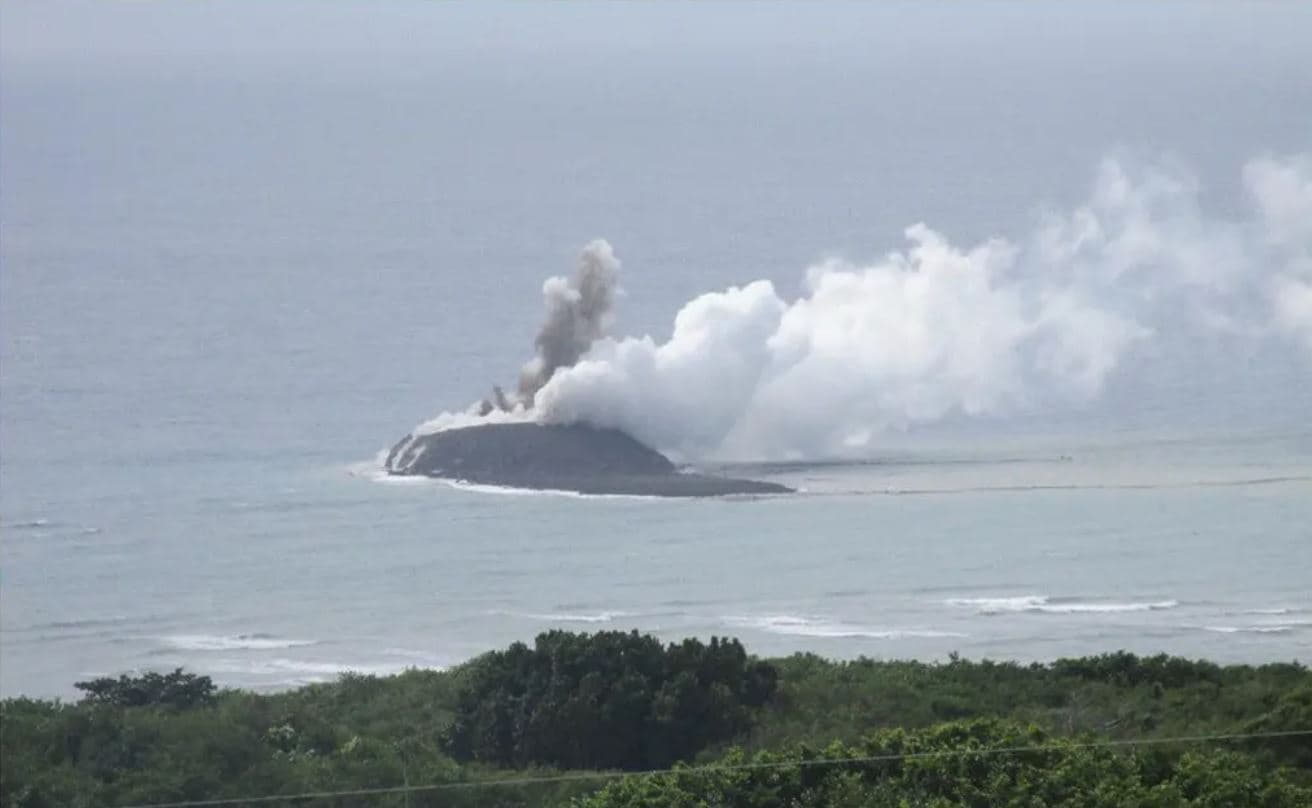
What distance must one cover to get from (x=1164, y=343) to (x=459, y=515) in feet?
45.7

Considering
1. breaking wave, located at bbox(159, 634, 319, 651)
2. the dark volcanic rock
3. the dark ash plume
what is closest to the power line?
breaking wave, located at bbox(159, 634, 319, 651)

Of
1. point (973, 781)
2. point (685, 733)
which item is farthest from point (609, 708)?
point (973, 781)

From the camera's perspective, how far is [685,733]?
51.2 ft

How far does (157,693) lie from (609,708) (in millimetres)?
3240

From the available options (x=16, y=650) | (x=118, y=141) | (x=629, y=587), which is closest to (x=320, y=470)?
(x=629, y=587)

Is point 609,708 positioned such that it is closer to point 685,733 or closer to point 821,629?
point 685,733

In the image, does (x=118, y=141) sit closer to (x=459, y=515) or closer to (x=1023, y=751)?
(x=459, y=515)

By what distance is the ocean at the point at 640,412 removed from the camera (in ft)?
88.7

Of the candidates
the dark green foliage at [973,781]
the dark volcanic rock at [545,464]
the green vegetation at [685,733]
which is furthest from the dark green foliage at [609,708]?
the dark volcanic rock at [545,464]

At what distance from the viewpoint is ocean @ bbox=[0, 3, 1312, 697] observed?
27.0 m

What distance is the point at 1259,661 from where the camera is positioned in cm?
2328

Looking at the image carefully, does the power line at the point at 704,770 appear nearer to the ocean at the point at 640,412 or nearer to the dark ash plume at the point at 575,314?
the ocean at the point at 640,412

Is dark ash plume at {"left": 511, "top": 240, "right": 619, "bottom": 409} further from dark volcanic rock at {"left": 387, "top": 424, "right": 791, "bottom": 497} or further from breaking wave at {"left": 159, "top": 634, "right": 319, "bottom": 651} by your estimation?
breaking wave at {"left": 159, "top": 634, "right": 319, "bottom": 651}

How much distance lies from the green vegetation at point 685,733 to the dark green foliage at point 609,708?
0.02 meters
